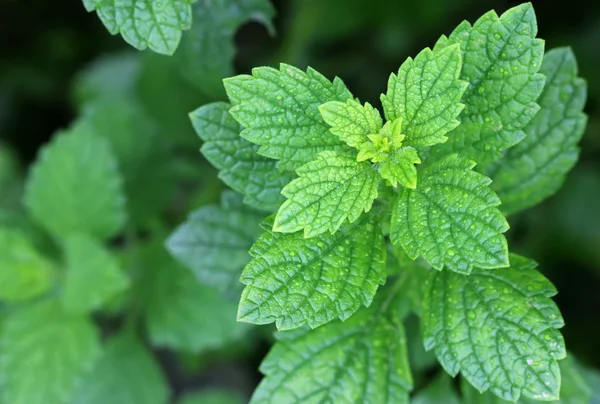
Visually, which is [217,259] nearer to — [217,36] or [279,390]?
[279,390]

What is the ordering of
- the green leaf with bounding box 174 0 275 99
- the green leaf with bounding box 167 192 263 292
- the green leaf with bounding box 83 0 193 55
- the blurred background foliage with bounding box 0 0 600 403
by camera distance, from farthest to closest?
the blurred background foliage with bounding box 0 0 600 403 < the green leaf with bounding box 174 0 275 99 < the green leaf with bounding box 167 192 263 292 < the green leaf with bounding box 83 0 193 55

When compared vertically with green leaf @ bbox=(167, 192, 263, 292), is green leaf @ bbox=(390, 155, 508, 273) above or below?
below

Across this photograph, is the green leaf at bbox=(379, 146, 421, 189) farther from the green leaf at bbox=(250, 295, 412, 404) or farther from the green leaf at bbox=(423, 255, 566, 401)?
the green leaf at bbox=(250, 295, 412, 404)

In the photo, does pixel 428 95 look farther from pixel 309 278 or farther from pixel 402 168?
pixel 309 278

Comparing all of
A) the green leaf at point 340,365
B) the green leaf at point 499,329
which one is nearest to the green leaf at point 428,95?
the green leaf at point 499,329

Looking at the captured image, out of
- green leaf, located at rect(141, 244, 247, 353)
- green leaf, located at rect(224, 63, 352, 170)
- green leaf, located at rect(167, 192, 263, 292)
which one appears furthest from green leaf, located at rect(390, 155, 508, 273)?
green leaf, located at rect(141, 244, 247, 353)

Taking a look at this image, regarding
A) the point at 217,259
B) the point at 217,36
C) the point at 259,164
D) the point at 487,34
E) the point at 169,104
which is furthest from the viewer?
the point at 169,104

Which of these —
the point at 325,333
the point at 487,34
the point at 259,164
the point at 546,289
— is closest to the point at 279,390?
the point at 325,333
